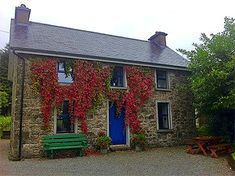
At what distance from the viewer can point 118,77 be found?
1644 cm

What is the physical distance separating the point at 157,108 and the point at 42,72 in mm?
7356

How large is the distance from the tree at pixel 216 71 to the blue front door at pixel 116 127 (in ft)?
14.7

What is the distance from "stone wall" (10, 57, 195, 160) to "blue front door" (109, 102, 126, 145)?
60 cm

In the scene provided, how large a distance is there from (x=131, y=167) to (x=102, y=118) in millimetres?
5150

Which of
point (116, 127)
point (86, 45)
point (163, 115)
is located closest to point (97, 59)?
point (86, 45)

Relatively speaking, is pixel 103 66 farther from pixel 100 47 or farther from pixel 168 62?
pixel 168 62

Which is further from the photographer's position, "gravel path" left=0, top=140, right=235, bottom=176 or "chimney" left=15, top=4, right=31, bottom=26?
"chimney" left=15, top=4, right=31, bottom=26

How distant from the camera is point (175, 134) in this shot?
Answer: 17.2 m

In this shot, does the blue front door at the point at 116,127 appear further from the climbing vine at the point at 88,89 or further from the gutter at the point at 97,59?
the gutter at the point at 97,59

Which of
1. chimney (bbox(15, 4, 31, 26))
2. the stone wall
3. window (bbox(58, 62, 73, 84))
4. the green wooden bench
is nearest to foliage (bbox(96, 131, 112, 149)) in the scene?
the stone wall

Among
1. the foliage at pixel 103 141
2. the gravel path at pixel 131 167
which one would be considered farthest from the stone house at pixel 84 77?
the gravel path at pixel 131 167

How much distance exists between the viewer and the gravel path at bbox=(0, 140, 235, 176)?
A: 31.1ft

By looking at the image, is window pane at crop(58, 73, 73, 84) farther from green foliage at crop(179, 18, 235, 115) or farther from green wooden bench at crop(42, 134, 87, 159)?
green foliage at crop(179, 18, 235, 115)

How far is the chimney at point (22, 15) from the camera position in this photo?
58.3 feet
